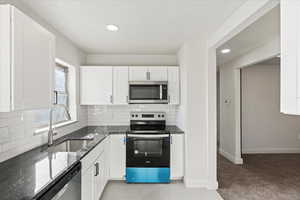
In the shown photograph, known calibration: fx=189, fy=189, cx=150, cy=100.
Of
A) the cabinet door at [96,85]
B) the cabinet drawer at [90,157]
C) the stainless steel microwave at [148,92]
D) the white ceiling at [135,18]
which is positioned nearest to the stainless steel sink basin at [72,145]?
the cabinet drawer at [90,157]

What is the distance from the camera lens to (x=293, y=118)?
4945 mm

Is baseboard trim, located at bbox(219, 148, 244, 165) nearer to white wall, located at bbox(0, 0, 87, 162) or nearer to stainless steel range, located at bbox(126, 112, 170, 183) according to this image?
stainless steel range, located at bbox(126, 112, 170, 183)

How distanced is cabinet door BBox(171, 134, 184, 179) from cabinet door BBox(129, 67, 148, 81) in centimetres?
118

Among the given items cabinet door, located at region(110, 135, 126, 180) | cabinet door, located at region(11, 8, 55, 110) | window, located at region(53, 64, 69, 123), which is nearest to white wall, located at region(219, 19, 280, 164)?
cabinet door, located at region(110, 135, 126, 180)

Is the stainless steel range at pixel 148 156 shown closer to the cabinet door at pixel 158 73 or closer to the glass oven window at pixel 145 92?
the glass oven window at pixel 145 92

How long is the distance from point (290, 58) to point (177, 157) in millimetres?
2380

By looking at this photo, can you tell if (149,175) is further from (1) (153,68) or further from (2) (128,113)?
(1) (153,68)

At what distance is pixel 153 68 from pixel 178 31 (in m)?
0.96

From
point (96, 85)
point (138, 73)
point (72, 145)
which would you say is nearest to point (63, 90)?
point (96, 85)

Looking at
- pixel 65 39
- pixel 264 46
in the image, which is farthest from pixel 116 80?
pixel 264 46

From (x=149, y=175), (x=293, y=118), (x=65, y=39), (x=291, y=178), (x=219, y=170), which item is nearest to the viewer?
(x=65, y=39)

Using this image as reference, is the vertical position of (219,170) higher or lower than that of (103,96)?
lower

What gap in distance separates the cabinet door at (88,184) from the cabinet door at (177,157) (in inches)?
54.2

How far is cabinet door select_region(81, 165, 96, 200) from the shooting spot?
1.80 meters
